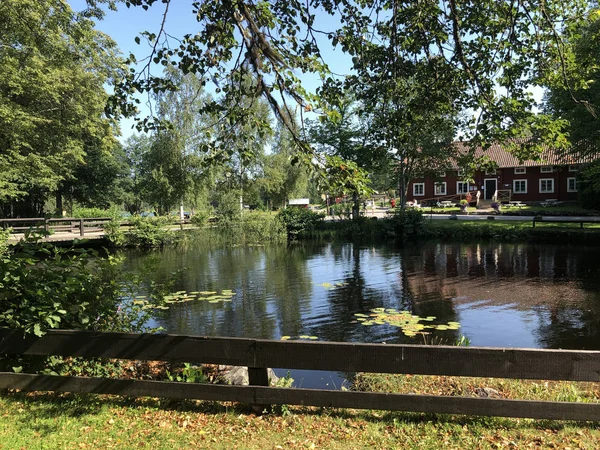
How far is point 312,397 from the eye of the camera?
3785 mm

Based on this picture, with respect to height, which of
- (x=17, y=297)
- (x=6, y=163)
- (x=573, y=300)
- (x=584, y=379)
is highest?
(x=6, y=163)

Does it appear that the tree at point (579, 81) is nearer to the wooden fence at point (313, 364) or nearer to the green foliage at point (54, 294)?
the wooden fence at point (313, 364)

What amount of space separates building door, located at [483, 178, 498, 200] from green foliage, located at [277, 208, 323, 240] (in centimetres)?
2246

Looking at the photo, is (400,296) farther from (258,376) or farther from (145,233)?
(145,233)

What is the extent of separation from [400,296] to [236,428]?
34.3 feet

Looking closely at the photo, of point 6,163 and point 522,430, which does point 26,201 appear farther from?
point 522,430

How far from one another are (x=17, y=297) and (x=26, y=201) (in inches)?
1830

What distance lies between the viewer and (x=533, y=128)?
4523mm

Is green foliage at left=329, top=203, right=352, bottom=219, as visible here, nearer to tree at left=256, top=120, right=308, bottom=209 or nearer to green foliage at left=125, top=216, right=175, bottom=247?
tree at left=256, top=120, right=308, bottom=209

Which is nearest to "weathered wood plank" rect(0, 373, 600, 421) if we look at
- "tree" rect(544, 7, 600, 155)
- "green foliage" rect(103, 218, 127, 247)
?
"tree" rect(544, 7, 600, 155)

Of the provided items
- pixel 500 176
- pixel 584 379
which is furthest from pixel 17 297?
pixel 500 176

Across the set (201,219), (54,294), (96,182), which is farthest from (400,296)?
(96,182)

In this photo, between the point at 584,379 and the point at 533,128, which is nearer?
the point at 584,379

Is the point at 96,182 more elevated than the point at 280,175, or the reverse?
the point at 96,182
